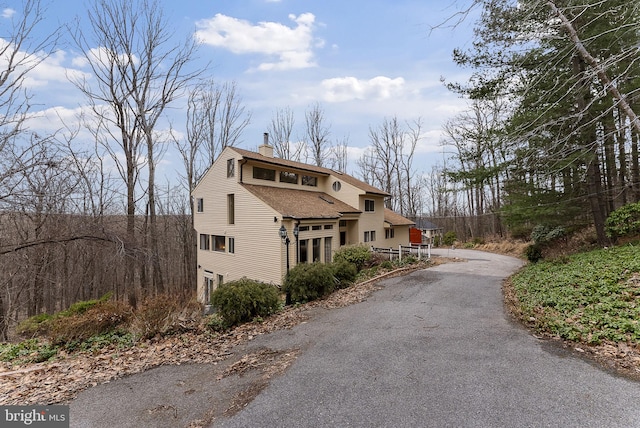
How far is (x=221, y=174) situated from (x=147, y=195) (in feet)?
13.7

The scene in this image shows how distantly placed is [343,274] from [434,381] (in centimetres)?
705

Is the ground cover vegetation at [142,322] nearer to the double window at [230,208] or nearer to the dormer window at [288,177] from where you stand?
the double window at [230,208]

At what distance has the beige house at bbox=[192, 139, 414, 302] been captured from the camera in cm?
1280

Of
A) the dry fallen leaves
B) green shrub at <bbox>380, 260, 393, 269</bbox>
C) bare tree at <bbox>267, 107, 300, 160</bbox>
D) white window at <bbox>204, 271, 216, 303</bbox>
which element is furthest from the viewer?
bare tree at <bbox>267, 107, 300, 160</bbox>

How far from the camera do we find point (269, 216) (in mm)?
12711

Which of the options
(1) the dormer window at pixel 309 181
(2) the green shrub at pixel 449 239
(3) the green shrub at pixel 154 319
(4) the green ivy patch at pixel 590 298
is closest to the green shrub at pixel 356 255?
(1) the dormer window at pixel 309 181

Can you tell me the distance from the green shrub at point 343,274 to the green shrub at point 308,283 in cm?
103

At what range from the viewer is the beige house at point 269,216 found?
1280cm

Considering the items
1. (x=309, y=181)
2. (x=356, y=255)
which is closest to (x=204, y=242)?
(x=309, y=181)

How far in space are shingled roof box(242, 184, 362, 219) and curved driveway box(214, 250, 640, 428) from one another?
744 centimetres

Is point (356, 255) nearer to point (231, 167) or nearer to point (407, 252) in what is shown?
point (407, 252)

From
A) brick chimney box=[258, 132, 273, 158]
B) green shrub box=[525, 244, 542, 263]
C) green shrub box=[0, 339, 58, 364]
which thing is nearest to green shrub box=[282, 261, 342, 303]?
green shrub box=[0, 339, 58, 364]

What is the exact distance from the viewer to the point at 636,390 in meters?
3.15

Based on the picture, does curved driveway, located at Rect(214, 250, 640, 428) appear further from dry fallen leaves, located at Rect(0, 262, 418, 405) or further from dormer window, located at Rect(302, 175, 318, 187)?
dormer window, located at Rect(302, 175, 318, 187)
